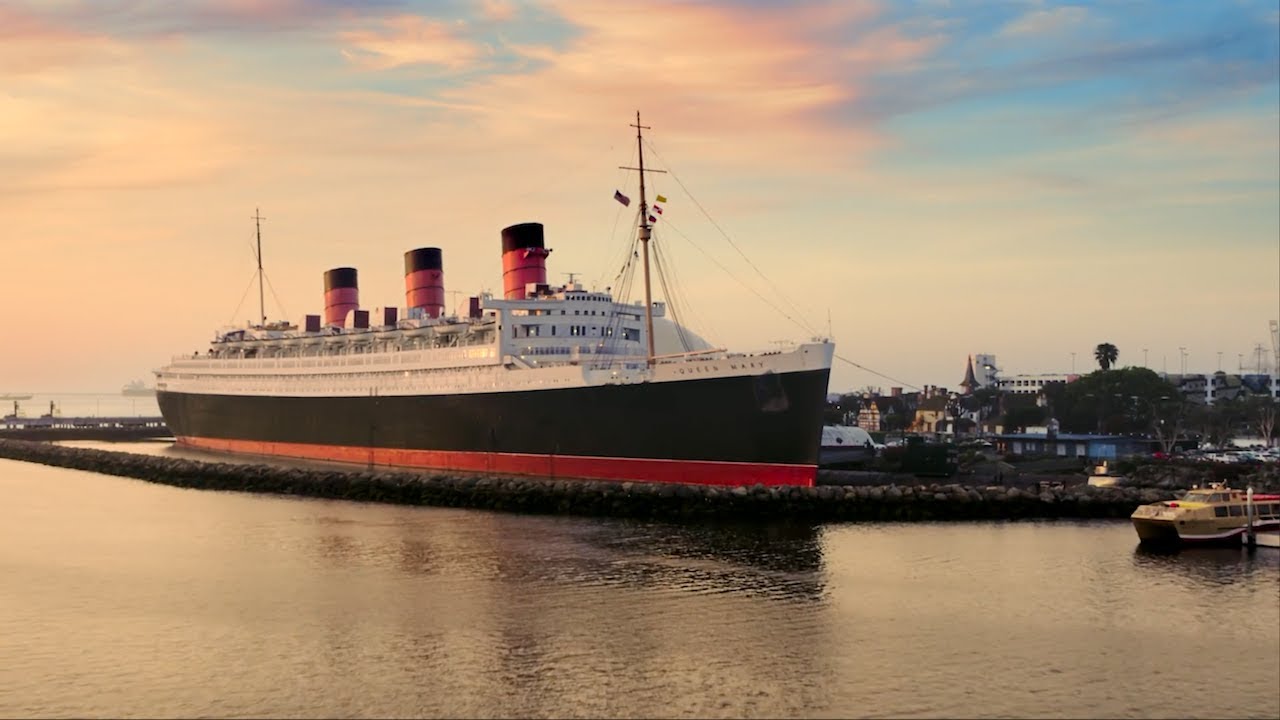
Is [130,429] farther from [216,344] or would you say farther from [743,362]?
[743,362]

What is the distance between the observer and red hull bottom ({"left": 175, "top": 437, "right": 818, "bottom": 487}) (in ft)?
150

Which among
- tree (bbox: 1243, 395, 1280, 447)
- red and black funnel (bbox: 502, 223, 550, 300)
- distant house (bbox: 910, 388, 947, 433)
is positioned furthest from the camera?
distant house (bbox: 910, 388, 947, 433)

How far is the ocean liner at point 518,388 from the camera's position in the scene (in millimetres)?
46219

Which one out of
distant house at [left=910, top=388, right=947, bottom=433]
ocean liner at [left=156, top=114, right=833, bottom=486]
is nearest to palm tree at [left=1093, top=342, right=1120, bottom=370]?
distant house at [left=910, top=388, right=947, bottom=433]

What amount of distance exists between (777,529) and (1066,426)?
83.8 m

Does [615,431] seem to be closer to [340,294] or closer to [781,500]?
[781,500]

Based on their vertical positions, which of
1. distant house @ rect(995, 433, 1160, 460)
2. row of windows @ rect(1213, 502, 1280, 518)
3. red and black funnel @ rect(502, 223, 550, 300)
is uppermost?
red and black funnel @ rect(502, 223, 550, 300)

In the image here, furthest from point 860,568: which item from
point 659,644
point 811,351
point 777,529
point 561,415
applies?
point 561,415

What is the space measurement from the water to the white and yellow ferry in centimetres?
91

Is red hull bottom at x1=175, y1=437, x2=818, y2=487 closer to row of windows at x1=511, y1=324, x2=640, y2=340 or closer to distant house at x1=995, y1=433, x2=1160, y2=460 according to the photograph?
row of windows at x1=511, y1=324, x2=640, y2=340

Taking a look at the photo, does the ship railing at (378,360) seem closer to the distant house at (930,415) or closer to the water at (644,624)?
the water at (644,624)

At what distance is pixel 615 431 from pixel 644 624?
24.7 metres

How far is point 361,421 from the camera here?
68875 millimetres

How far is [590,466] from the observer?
50812mm
